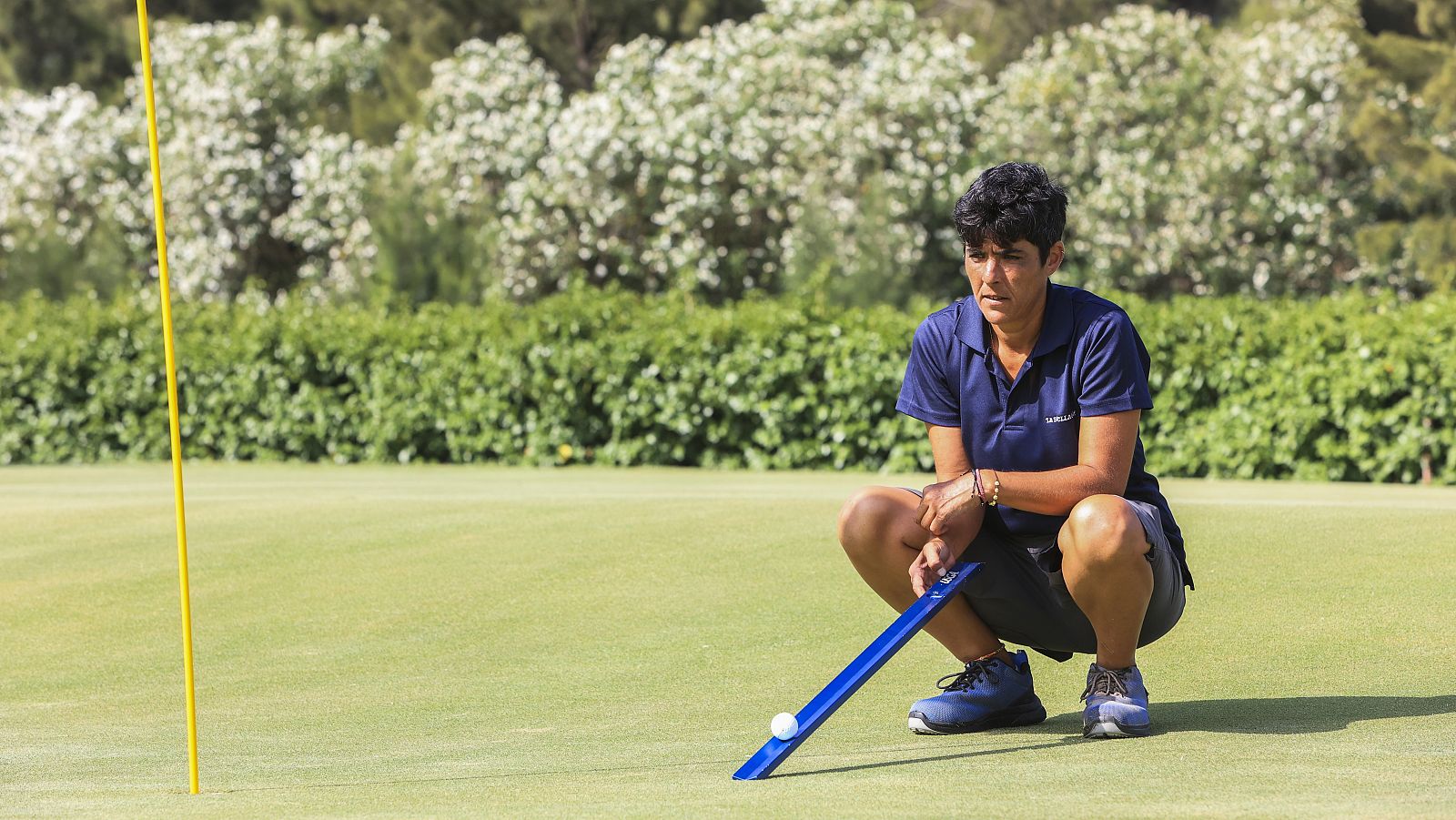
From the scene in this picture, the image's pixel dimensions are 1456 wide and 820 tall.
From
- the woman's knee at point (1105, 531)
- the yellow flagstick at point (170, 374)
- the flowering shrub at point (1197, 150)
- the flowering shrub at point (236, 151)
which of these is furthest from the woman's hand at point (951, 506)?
the flowering shrub at point (236, 151)

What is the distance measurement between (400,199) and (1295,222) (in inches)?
475

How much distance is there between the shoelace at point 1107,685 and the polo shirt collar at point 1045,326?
862 millimetres

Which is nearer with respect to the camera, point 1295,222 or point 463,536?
point 463,536

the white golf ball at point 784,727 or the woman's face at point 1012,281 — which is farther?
the woman's face at point 1012,281

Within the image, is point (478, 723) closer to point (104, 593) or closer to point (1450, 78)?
point (104, 593)

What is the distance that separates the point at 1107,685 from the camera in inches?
183

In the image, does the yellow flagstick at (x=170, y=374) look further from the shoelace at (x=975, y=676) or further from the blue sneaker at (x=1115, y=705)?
the blue sneaker at (x=1115, y=705)

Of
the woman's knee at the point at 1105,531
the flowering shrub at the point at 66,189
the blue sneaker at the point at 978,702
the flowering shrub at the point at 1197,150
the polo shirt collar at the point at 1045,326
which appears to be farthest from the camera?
the flowering shrub at the point at 66,189

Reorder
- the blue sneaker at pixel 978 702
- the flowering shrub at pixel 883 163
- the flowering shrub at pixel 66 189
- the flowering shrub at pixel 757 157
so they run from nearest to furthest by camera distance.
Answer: the blue sneaker at pixel 978 702 → the flowering shrub at pixel 757 157 → the flowering shrub at pixel 883 163 → the flowering shrub at pixel 66 189

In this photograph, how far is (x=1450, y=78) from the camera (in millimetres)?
24219

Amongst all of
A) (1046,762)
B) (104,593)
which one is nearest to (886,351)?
(104,593)

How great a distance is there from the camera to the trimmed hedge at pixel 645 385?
40.0 feet

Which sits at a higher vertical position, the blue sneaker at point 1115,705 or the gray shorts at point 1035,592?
the gray shorts at point 1035,592

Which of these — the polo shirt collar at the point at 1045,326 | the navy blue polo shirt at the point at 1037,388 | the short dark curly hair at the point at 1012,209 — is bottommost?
the navy blue polo shirt at the point at 1037,388
